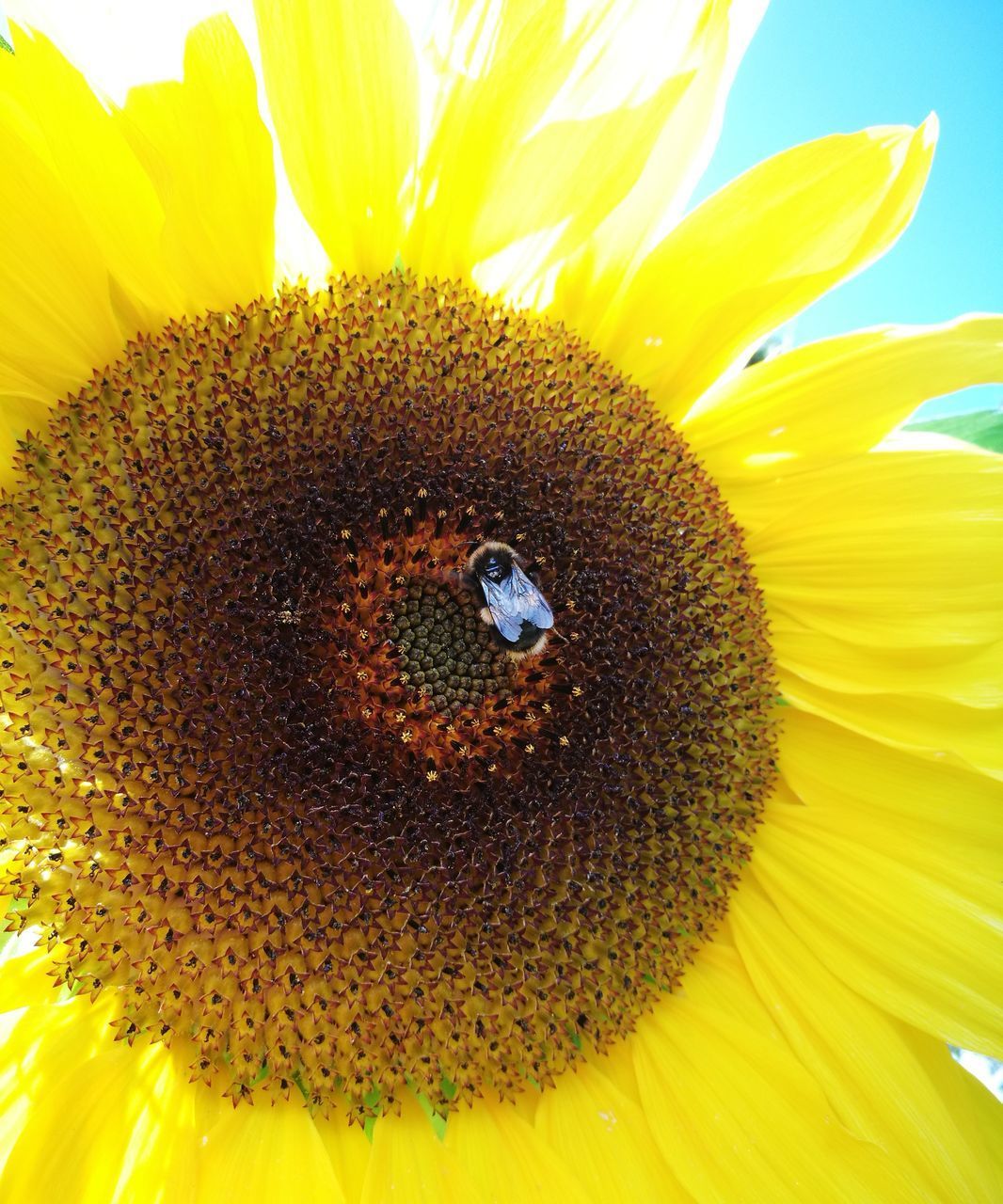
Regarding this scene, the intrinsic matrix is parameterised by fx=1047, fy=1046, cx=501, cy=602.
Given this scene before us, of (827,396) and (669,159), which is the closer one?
(669,159)

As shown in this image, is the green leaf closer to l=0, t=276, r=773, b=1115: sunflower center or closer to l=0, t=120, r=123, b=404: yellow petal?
l=0, t=276, r=773, b=1115: sunflower center

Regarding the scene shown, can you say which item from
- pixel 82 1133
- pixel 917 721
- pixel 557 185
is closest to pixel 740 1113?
pixel 917 721

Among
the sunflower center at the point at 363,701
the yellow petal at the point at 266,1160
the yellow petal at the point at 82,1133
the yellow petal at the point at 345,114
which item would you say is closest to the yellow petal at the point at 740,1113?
the sunflower center at the point at 363,701

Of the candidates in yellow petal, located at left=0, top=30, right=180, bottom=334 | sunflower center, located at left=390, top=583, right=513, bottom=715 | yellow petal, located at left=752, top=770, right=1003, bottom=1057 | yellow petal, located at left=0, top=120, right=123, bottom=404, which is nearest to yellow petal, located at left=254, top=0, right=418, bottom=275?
yellow petal, located at left=0, top=30, right=180, bottom=334

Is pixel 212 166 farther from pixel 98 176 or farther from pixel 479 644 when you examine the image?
pixel 479 644

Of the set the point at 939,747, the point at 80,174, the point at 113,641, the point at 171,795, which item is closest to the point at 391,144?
the point at 80,174

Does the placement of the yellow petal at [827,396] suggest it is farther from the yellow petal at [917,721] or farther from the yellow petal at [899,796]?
→ the yellow petal at [899,796]
